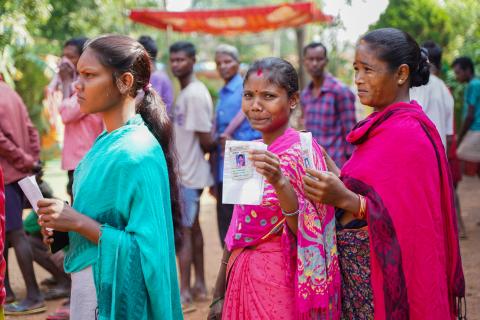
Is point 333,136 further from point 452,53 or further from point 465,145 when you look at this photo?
point 452,53

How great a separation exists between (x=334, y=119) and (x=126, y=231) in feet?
14.4

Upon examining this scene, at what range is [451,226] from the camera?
2.85m

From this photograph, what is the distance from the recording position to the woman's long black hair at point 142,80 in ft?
9.06

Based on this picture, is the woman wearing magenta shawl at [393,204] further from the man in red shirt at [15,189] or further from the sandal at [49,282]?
the sandal at [49,282]

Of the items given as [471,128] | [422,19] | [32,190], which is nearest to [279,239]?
[32,190]

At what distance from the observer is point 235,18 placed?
458 inches

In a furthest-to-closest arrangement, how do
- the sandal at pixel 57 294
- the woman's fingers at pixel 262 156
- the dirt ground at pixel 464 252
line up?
the sandal at pixel 57 294
the dirt ground at pixel 464 252
the woman's fingers at pixel 262 156

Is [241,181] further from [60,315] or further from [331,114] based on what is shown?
[331,114]

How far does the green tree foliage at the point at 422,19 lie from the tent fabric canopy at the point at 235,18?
72.0 inches

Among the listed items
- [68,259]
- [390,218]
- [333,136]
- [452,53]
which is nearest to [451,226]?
[390,218]

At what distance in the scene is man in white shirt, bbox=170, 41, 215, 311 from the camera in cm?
596

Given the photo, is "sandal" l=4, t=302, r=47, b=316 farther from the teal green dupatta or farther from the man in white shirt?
the teal green dupatta

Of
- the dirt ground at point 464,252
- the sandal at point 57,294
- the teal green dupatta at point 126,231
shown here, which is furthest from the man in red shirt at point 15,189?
the teal green dupatta at point 126,231

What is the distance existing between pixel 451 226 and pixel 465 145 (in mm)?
5922
